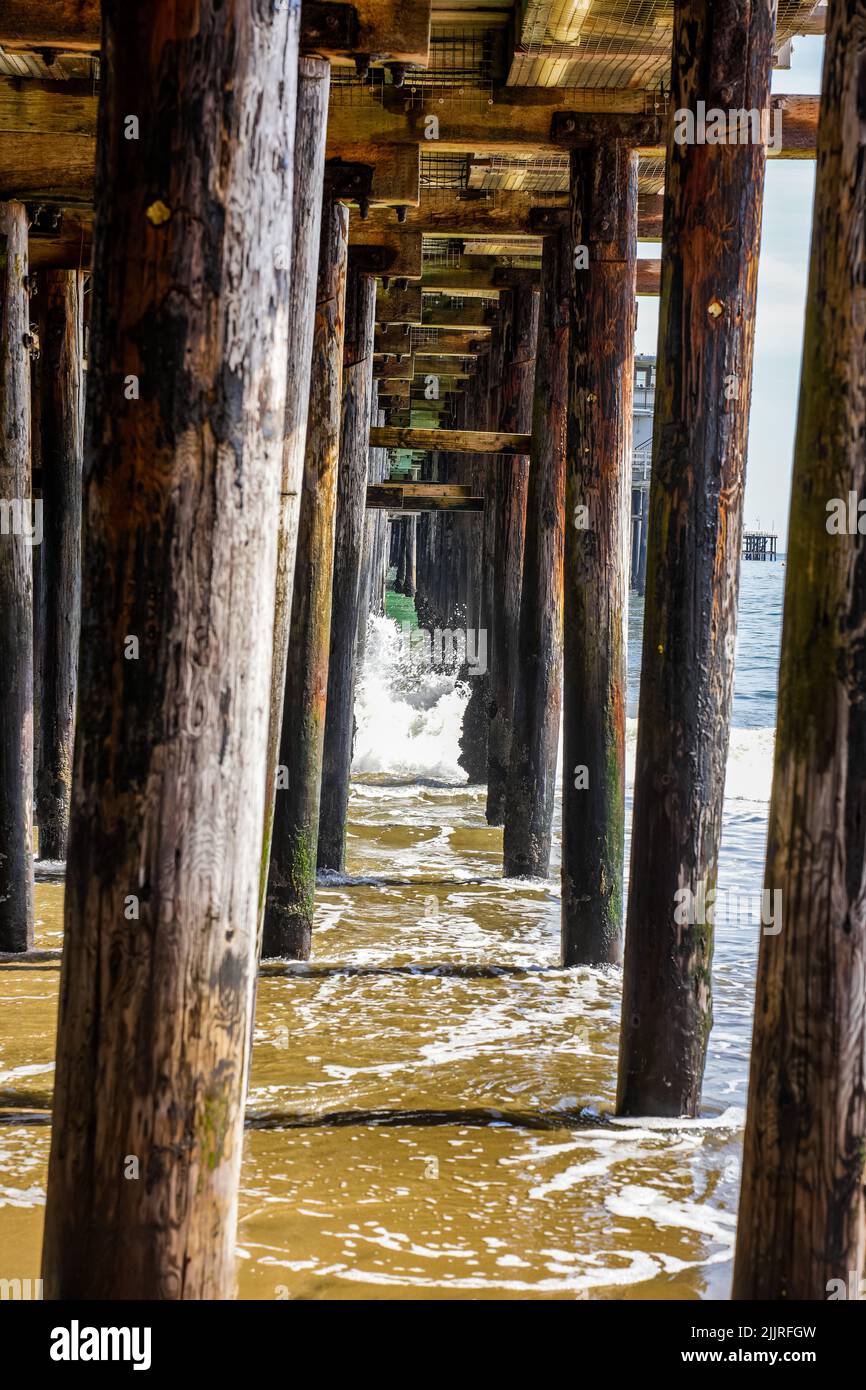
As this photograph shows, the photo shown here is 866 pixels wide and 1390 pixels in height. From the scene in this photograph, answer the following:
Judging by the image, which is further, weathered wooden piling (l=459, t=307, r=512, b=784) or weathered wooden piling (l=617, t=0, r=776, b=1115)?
weathered wooden piling (l=459, t=307, r=512, b=784)

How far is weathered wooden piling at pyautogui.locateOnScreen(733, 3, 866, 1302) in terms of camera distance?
2.28m

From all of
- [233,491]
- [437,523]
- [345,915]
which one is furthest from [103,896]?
[437,523]

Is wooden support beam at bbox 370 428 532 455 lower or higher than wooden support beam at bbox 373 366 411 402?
lower

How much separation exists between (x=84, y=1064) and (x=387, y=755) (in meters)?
11.8

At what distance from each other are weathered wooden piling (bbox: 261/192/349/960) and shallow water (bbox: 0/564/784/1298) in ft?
0.92

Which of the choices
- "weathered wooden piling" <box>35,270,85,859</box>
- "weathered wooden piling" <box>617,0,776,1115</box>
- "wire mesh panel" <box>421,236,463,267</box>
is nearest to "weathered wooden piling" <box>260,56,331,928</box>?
"weathered wooden piling" <box>617,0,776,1115</box>

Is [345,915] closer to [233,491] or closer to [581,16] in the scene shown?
[581,16]

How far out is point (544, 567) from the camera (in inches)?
301

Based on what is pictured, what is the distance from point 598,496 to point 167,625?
4.01 m

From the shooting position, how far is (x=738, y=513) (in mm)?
4070

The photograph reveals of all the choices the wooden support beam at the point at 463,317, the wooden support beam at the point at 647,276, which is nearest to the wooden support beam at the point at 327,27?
the wooden support beam at the point at 647,276

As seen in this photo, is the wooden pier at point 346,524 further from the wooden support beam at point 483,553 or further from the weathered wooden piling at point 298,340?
the wooden support beam at point 483,553

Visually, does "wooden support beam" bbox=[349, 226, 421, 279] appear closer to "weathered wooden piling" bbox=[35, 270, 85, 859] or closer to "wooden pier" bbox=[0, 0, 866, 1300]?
"wooden pier" bbox=[0, 0, 866, 1300]

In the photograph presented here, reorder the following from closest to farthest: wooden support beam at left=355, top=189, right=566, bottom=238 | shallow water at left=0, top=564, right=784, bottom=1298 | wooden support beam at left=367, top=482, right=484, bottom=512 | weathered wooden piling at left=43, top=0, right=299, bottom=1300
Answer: weathered wooden piling at left=43, top=0, right=299, bottom=1300 < shallow water at left=0, top=564, right=784, bottom=1298 < wooden support beam at left=355, top=189, right=566, bottom=238 < wooden support beam at left=367, top=482, right=484, bottom=512
